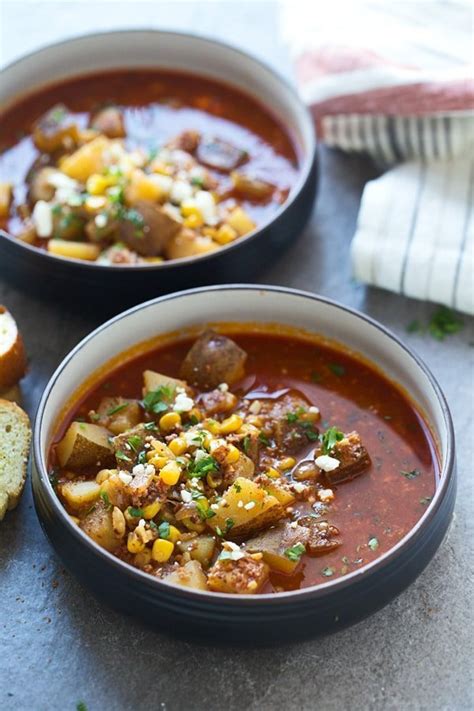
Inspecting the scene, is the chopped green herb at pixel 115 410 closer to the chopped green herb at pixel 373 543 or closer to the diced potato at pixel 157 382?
the diced potato at pixel 157 382

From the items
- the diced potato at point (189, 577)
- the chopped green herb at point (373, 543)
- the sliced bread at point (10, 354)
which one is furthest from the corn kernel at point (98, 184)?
the chopped green herb at point (373, 543)

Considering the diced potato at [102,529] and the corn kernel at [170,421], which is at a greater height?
the corn kernel at [170,421]

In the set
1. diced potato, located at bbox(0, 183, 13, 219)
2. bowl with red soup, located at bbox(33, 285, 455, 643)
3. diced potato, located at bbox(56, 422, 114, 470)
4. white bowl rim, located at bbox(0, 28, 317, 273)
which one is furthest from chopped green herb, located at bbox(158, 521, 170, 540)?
diced potato, located at bbox(0, 183, 13, 219)

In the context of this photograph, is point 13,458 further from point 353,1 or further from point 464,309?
point 353,1

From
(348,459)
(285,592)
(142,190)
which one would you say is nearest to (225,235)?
(142,190)

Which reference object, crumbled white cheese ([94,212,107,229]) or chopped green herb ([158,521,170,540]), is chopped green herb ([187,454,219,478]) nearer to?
chopped green herb ([158,521,170,540])

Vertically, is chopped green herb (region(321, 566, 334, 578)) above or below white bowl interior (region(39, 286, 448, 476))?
below

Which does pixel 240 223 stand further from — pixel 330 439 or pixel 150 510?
pixel 150 510
